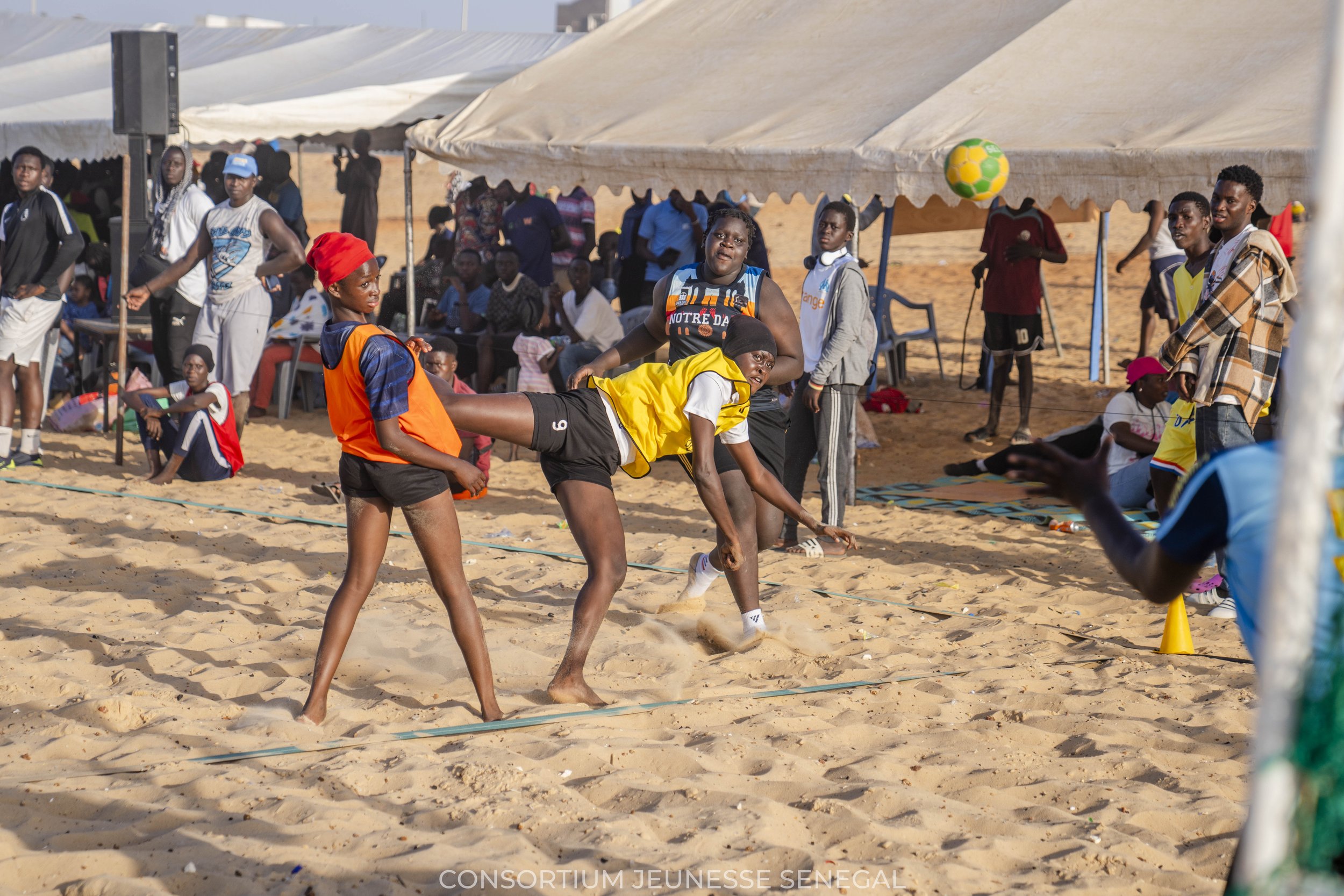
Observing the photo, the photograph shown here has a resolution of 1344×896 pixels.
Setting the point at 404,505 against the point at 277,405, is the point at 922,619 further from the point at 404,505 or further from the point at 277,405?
the point at 277,405

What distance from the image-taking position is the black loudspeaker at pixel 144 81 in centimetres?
988

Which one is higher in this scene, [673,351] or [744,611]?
[673,351]

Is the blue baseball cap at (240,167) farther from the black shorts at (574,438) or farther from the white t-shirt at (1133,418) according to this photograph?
the white t-shirt at (1133,418)

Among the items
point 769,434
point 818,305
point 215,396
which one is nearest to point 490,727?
point 769,434

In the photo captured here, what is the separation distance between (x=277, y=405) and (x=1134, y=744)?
348 inches

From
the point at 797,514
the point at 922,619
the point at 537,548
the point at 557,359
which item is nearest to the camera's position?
the point at 797,514

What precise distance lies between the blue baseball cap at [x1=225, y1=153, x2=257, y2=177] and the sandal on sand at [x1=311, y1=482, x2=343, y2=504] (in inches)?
83.2

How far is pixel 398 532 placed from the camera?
24.1ft

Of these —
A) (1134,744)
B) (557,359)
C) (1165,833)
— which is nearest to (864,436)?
(557,359)

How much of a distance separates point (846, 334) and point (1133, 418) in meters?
2.28

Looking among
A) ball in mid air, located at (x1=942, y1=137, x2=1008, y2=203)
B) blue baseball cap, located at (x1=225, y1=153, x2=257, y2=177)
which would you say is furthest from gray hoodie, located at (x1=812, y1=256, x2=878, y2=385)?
blue baseball cap, located at (x1=225, y1=153, x2=257, y2=177)

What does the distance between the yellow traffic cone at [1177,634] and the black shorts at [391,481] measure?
305 centimetres

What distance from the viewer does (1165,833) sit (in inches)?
135

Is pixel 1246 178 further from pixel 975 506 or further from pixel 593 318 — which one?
pixel 593 318
